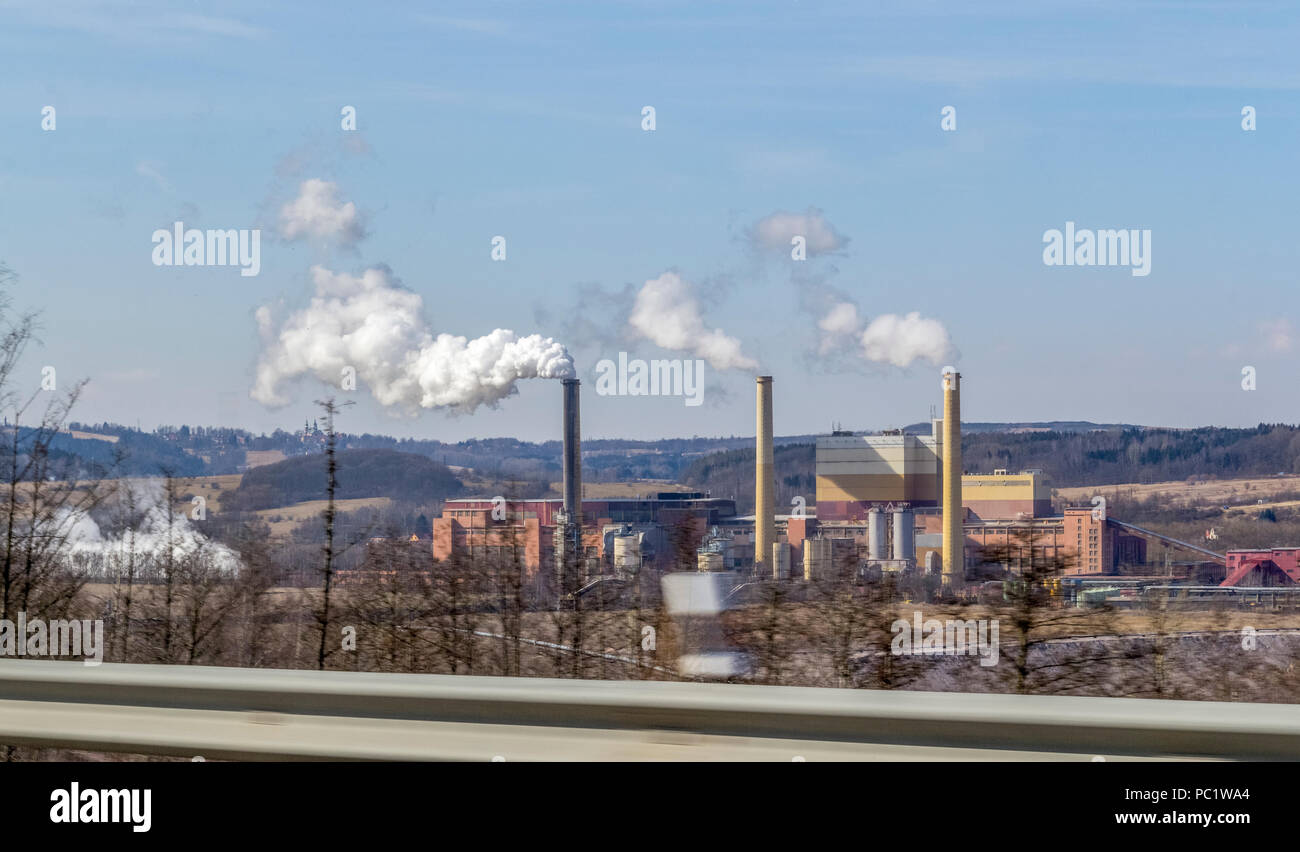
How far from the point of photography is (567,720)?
12.4ft

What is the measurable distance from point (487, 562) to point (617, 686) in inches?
236

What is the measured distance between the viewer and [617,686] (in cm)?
385

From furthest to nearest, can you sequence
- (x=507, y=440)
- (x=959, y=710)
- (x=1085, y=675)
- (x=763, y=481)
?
(x=763, y=481) < (x=507, y=440) < (x=1085, y=675) < (x=959, y=710)

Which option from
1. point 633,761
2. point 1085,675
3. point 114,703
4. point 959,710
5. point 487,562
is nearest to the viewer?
point 959,710

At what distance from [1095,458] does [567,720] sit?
56.0 metres

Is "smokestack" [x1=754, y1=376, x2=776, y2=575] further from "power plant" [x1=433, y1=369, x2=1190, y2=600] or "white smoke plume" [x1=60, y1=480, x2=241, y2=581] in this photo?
"white smoke plume" [x1=60, y1=480, x2=241, y2=581]

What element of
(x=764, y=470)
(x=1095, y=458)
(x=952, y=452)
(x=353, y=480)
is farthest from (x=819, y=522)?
(x=353, y=480)

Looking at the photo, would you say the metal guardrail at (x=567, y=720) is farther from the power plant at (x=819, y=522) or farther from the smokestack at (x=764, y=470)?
the smokestack at (x=764, y=470)

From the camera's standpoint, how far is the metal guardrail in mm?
3381

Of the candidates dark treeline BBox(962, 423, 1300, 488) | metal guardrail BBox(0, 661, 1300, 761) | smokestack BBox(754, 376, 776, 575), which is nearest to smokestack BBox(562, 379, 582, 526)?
smokestack BBox(754, 376, 776, 575)
